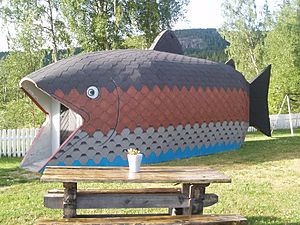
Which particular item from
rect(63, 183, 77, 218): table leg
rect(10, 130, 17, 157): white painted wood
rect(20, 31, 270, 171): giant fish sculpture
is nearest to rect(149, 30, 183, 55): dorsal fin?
rect(20, 31, 270, 171): giant fish sculpture

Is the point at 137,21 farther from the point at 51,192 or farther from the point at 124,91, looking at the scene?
the point at 51,192

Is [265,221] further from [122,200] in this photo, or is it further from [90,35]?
[90,35]

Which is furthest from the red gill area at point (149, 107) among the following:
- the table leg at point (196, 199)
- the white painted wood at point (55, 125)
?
the table leg at point (196, 199)

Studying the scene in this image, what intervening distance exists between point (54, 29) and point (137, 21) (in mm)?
5031

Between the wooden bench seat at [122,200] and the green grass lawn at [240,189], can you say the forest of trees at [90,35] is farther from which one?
the wooden bench seat at [122,200]

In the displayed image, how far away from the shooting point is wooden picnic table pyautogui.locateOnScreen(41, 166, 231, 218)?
4051mm

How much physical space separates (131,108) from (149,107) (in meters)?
0.53

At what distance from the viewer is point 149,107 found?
32.8 ft

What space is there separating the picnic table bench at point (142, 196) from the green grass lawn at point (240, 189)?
3.30 ft

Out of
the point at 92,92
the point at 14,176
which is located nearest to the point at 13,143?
the point at 14,176

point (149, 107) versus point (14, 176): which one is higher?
point (149, 107)

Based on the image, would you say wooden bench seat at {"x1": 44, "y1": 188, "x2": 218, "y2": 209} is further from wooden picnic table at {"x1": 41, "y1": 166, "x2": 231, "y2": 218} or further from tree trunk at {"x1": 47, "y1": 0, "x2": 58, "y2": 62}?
tree trunk at {"x1": 47, "y1": 0, "x2": 58, "y2": 62}

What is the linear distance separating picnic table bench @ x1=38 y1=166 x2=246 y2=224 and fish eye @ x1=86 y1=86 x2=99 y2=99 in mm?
4944

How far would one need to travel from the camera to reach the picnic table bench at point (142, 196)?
3918 millimetres
